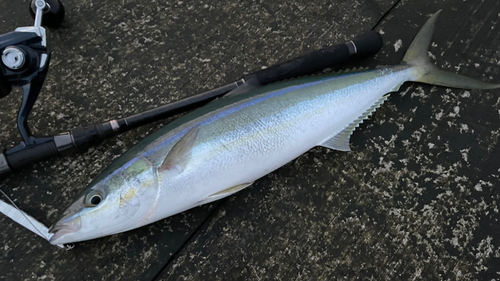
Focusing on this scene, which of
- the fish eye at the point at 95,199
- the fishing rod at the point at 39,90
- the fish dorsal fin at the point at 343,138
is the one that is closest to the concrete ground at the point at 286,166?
the fish dorsal fin at the point at 343,138

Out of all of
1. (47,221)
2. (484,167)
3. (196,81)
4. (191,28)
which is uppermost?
(191,28)

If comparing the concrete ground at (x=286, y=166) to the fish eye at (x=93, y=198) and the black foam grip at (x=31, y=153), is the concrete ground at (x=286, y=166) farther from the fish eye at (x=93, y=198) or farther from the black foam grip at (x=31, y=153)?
the fish eye at (x=93, y=198)

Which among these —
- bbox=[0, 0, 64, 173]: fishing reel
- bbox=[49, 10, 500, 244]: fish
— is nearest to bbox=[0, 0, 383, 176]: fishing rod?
bbox=[0, 0, 64, 173]: fishing reel

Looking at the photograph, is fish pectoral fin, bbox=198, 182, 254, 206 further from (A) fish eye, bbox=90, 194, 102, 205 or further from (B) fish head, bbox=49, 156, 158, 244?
(A) fish eye, bbox=90, 194, 102, 205

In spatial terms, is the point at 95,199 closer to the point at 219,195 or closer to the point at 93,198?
the point at 93,198

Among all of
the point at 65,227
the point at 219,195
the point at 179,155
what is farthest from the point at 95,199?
the point at 219,195

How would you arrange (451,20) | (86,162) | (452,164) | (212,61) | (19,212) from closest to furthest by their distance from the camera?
(19,212) < (86,162) < (452,164) < (212,61) < (451,20)

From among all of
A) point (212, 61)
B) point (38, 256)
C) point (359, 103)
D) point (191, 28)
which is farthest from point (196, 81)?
point (38, 256)

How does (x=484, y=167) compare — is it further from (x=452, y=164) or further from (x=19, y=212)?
(x=19, y=212)

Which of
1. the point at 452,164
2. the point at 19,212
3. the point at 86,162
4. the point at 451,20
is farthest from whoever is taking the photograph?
the point at 451,20
